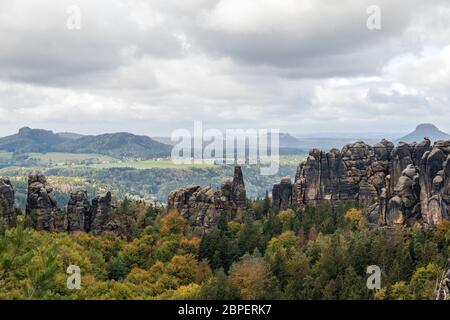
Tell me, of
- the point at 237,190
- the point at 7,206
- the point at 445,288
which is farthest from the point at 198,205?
the point at 445,288

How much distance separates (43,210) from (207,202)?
31060mm

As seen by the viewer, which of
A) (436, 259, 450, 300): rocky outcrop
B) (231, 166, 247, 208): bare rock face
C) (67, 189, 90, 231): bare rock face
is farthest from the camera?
(231, 166, 247, 208): bare rock face

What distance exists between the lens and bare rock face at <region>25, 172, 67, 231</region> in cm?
11706

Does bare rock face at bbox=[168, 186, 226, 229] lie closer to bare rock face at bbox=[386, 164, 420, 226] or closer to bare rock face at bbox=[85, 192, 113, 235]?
bare rock face at bbox=[85, 192, 113, 235]

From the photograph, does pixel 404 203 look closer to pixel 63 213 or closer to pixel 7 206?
pixel 63 213

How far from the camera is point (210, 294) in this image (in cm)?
7762

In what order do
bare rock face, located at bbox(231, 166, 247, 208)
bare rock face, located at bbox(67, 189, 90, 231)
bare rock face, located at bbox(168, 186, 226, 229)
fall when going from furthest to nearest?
bare rock face, located at bbox(231, 166, 247, 208)
bare rock face, located at bbox(168, 186, 226, 229)
bare rock face, located at bbox(67, 189, 90, 231)

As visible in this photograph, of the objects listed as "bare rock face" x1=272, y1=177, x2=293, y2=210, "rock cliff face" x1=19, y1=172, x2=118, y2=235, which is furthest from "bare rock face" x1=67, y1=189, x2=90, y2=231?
"bare rock face" x1=272, y1=177, x2=293, y2=210

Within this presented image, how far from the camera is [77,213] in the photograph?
119875 millimetres

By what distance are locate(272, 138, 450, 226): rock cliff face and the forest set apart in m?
3.51

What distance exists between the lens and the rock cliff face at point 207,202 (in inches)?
4911

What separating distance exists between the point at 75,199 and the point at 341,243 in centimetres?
5149
